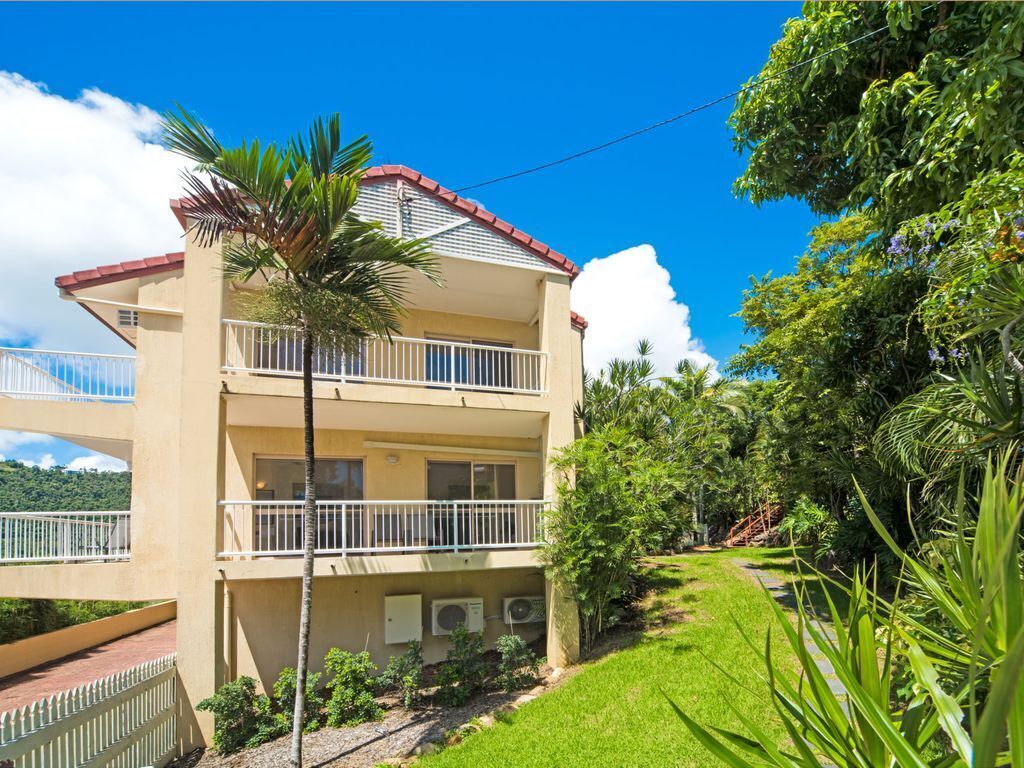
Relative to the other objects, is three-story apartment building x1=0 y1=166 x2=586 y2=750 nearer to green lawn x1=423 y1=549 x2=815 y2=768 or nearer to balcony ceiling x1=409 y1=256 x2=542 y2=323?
balcony ceiling x1=409 y1=256 x2=542 y2=323

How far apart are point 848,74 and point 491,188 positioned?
683 cm

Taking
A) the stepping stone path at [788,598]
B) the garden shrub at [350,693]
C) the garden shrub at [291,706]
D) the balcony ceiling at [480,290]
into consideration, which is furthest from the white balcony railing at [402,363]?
the stepping stone path at [788,598]

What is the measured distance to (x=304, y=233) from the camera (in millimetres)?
8195

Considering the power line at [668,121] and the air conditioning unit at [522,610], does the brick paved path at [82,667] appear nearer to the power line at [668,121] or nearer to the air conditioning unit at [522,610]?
the air conditioning unit at [522,610]

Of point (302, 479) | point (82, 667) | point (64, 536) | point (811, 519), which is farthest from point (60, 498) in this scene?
point (811, 519)

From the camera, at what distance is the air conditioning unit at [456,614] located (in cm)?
1286

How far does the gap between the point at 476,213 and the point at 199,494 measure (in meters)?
7.43

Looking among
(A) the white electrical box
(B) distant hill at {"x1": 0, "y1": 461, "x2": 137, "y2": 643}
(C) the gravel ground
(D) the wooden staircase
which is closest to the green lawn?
(C) the gravel ground

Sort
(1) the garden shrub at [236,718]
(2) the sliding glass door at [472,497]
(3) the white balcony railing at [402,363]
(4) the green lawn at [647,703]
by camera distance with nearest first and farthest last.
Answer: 1. (4) the green lawn at [647,703]
2. (1) the garden shrub at [236,718]
3. (3) the white balcony railing at [402,363]
4. (2) the sliding glass door at [472,497]

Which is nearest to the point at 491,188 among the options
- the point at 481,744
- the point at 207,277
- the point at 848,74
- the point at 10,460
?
the point at 207,277

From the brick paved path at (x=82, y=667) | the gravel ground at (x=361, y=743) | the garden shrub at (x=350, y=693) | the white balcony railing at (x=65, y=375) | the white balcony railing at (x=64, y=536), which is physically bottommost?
the brick paved path at (x=82, y=667)

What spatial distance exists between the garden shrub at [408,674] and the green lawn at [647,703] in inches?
81.9

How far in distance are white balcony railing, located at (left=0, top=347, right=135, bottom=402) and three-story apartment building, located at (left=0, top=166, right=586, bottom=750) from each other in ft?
0.08

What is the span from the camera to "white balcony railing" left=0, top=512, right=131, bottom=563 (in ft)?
29.9
